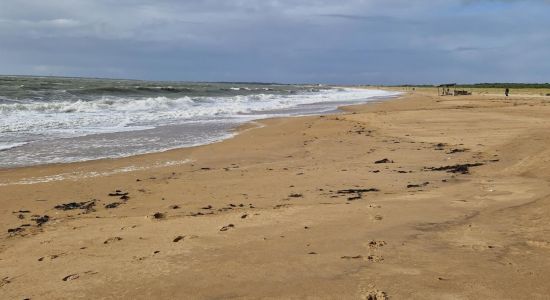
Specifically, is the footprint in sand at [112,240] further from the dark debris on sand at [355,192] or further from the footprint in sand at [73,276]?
the dark debris on sand at [355,192]

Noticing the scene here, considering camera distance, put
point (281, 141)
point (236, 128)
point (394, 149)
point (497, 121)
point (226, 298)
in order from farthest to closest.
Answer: point (236, 128)
point (497, 121)
point (281, 141)
point (394, 149)
point (226, 298)

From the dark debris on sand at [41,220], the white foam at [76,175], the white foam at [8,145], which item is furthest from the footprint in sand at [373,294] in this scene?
the white foam at [8,145]

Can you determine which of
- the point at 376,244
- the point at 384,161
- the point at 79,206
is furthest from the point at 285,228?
the point at 384,161

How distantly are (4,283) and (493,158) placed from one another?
8445mm

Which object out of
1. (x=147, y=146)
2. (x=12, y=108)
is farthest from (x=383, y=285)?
(x=12, y=108)

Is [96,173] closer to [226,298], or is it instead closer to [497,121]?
[226,298]

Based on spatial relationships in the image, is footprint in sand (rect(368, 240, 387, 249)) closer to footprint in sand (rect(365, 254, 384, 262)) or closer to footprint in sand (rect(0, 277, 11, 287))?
footprint in sand (rect(365, 254, 384, 262))

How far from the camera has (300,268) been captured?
388 centimetres

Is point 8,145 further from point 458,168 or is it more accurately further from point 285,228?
point 458,168

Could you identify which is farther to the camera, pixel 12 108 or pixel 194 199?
pixel 12 108

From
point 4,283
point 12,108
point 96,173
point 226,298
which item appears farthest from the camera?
point 12,108

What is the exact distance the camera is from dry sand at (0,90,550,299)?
361 centimetres

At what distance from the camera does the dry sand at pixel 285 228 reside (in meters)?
3.61

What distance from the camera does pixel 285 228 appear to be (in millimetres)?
5066
